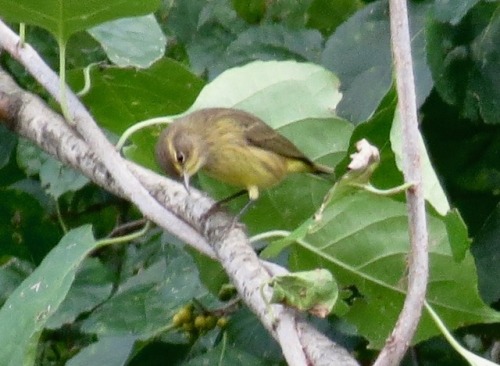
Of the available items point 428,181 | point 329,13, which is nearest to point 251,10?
point 329,13

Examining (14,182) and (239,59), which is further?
(14,182)

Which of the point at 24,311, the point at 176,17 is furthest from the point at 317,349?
the point at 176,17

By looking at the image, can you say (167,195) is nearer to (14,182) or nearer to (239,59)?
(239,59)

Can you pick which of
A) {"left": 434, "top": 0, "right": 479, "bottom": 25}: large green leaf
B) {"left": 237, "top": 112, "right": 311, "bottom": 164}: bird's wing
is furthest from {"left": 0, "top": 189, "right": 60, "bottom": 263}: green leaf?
{"left": 434, "top": 0, "right": 479, "bottom": 25}: large green leaf

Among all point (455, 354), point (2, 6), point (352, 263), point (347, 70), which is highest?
point (2, 6)

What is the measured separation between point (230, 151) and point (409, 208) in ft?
4.90

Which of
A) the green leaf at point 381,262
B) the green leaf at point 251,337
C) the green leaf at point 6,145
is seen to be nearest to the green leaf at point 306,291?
the green leaf at point 381,262

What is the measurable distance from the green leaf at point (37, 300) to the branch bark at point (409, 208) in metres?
0.65

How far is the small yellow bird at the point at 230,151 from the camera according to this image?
2170mm

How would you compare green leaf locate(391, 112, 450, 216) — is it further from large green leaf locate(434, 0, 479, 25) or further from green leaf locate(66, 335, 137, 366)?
green leaf locate(66, 335, 137, 366)

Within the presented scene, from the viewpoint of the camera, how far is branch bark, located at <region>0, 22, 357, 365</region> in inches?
43.3

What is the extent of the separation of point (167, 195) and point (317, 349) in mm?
598

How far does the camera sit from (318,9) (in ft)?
7.98

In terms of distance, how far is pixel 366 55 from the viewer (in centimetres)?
208
